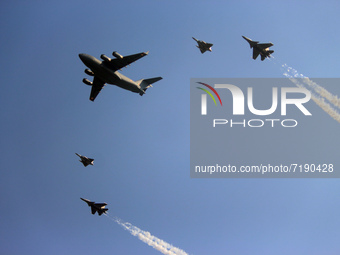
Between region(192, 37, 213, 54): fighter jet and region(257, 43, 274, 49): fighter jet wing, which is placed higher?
region(192, 37, 213, 54): fighter jet

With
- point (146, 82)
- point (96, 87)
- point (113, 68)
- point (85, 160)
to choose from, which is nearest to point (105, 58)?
point (113, 68)

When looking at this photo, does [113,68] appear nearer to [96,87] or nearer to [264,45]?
[96,87]

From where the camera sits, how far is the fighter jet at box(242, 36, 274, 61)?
224 feet

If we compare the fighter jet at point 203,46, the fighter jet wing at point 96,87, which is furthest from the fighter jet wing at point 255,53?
the fighter jet wing at point 96,87

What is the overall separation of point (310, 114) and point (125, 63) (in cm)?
3439

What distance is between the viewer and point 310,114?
58.0 m

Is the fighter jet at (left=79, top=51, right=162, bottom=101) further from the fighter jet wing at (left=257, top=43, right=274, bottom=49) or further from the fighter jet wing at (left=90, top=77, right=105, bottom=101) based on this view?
the fighter jet wing at (left=257, top=43, right=274, bottom=49)

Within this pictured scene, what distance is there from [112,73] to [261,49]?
105 ft

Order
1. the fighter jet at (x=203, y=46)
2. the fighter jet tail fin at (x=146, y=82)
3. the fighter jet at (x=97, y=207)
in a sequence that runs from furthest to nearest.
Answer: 1. the fighter jet at (x=203, y=46)
2. the fighter jet tail fin at (x=146, y=82)
3. the fighter jet at (x=97, y=207)

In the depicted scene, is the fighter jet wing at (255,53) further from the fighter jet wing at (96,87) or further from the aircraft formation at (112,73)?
the fighter jet wing at (96,87)

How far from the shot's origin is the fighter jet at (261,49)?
6812cm

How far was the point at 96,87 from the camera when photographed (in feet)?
230

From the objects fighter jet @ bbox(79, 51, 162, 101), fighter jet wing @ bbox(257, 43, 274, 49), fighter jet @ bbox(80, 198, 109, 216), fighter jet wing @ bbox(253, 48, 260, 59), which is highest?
fighter jet wing @ bbox(257, 43, 274, 49)

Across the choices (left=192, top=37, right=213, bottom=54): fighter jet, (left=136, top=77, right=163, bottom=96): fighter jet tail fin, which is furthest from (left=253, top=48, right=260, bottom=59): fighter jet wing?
(left=136, top=77, right=163, bottom=96): fighter jet tail fin
